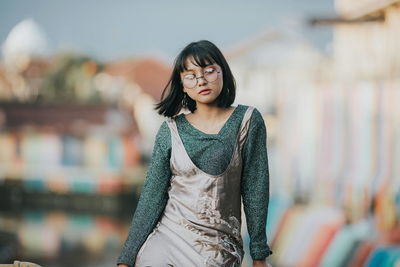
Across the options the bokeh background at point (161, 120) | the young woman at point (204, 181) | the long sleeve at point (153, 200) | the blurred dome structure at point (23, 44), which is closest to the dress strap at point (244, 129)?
the young woman at point (204, 181)

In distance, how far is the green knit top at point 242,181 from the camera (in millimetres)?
1621

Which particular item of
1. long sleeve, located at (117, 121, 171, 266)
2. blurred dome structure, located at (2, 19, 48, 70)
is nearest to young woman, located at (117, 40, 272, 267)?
long sleeve, located at (117, 121, 171, 266)

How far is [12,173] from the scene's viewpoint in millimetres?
12539

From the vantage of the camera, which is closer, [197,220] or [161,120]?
[197,220]

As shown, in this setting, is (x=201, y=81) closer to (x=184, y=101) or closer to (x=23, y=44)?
(x=184, y=101)

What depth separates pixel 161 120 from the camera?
11445mm

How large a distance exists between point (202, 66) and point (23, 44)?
935 centimetres

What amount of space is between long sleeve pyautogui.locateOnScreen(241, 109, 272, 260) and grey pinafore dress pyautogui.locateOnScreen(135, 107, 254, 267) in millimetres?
18

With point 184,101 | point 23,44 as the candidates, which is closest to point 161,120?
point 23,44

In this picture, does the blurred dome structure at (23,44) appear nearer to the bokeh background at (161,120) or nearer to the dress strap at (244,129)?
the bokeh background at (161,120)

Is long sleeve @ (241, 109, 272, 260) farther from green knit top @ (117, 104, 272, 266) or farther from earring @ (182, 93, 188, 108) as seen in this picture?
earring @ (182, 93, 188, 108)

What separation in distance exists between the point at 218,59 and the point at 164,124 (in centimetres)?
16

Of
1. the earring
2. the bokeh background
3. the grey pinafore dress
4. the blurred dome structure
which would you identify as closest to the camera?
the grey pinafore dress

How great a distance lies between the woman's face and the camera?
164 cm
